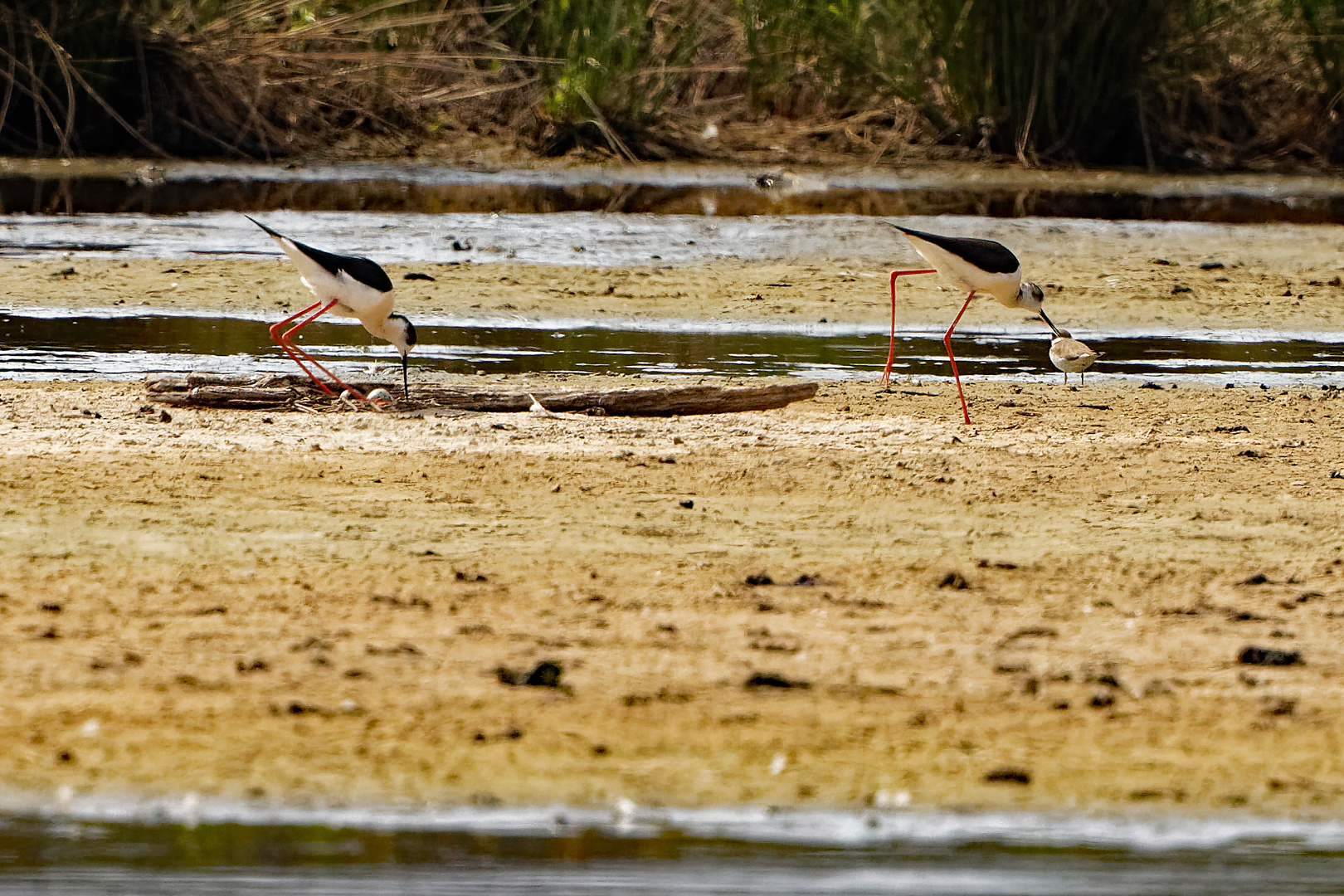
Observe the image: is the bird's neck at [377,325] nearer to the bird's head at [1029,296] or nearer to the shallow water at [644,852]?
the bird's head at [1029,296]

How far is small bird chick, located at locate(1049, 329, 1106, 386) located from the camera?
9.74 m

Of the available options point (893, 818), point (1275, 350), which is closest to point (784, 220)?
point (1275, 350)

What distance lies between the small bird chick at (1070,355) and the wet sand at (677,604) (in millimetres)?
861

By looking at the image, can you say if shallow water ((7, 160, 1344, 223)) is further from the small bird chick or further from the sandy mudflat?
the sandy mudflat

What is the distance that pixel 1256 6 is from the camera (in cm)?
2267

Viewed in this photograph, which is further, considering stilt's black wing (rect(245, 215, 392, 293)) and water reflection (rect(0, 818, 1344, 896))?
stilt's black wing (rect(245, 215, 392, 293))

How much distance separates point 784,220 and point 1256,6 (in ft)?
28.1

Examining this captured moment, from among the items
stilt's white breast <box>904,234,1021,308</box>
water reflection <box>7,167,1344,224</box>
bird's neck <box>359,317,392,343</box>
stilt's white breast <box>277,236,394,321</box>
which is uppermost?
stilt's white breast <box>904,234,1021,308</box>

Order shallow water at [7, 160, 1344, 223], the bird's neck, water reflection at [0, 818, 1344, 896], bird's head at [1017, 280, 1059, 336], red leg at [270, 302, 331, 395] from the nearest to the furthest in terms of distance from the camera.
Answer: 1. water reflection at [0, 818, 1344, 896]
2. red leg at [270, 302, 331, 395]
3. the bird's neck
4. bird's head at [1017, 280, 1059, 336]
5. shallow water at [7, 160, 1344, 223]

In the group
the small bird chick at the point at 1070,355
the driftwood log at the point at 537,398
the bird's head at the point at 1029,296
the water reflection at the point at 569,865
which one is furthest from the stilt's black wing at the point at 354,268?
the water reflection at the point at 569,865

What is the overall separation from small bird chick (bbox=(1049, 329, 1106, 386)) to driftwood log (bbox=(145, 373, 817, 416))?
78.3 inches

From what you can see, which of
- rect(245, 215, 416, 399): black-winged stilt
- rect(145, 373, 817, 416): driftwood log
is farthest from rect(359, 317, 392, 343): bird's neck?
rect(145, 373, 817, 416): driftwood log

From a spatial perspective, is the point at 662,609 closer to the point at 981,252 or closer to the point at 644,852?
A: the point at 644,852

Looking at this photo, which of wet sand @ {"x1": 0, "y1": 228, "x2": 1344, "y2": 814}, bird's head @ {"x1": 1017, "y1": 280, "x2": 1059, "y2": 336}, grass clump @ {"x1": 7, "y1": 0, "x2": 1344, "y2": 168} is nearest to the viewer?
wet sand @ {"x1": 0, "y1": 228, "x2": 1344, "y2": 814}
